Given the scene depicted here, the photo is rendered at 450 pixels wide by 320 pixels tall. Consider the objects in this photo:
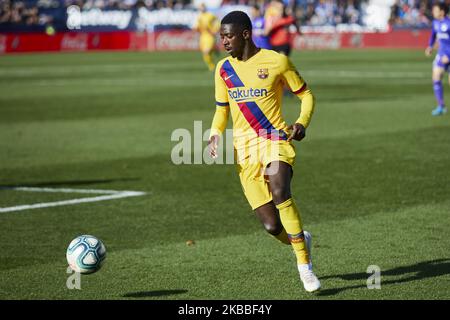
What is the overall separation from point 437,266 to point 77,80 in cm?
2632

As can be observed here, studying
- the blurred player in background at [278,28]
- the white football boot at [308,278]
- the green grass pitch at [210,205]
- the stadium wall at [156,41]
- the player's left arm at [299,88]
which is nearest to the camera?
the white football boot at [308,278]

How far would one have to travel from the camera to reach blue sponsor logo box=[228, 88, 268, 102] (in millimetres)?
7520

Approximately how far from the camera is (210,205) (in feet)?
36.7

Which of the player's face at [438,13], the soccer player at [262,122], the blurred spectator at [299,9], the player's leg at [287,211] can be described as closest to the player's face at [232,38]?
the soccer player at [262,122]

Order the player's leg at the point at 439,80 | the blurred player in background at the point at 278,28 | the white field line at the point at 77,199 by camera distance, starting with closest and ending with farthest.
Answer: the white field line at the point at 77,199 < the player's leg at the point at 439,80 < the blurred player in background at the point at 278,28

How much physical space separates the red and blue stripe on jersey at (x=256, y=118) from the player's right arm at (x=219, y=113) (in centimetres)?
14

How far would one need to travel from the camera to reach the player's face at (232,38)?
740 cm

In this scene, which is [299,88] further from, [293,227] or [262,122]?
[293,227]

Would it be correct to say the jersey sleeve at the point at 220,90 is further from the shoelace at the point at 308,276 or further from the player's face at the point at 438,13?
the player's face at the point at 438,13

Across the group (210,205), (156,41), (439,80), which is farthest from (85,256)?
(156,41)

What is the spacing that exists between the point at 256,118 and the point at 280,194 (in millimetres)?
697

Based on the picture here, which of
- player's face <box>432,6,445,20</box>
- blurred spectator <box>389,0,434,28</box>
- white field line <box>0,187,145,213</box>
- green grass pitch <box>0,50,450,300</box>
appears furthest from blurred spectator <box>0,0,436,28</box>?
white field line <box>0,187,145,213</box>
